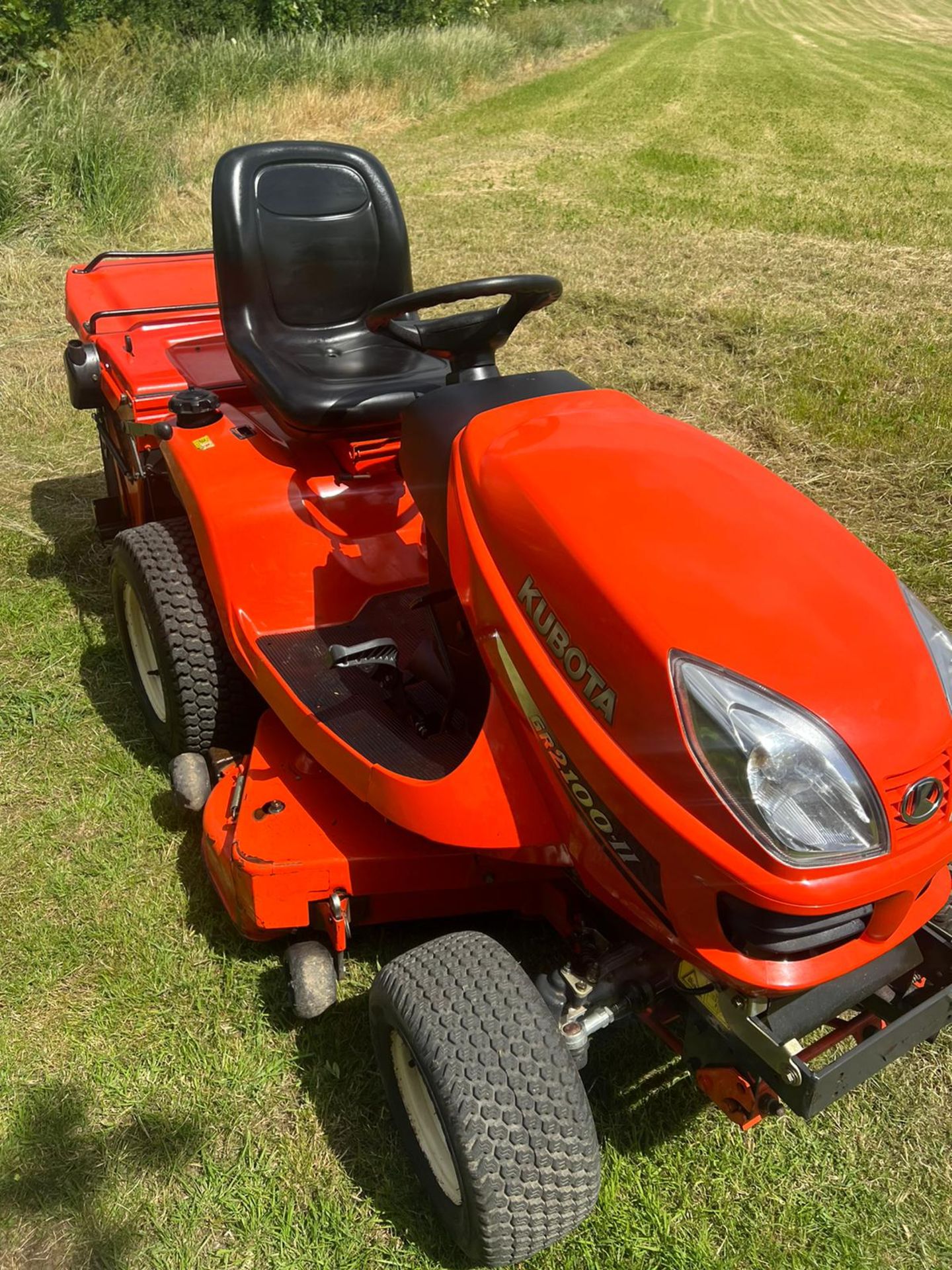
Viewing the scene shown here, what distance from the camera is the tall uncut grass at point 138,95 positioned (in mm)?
7105

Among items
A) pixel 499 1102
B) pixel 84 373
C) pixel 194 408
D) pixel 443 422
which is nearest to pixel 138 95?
pixel 84 373

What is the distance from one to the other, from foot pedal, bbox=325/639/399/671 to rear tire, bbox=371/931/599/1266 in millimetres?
568

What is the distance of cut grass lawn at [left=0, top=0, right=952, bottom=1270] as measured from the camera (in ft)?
5.87

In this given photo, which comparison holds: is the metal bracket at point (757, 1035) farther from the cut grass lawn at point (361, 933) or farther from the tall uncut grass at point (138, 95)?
the tall uncut grass at point (138, 95)

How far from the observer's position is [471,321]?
1971mm

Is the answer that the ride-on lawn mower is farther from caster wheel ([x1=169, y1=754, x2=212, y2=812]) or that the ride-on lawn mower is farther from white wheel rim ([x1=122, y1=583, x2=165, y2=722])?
white wheel rim ([x1=122, y1=583, x2=165, y2=722])

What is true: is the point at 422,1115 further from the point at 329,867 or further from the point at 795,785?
the point at 795,785

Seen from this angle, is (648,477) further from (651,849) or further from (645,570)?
(651,849)

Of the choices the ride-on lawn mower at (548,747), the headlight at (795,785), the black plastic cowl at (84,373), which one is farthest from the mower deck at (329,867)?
the black plastic cowl at (84,373)

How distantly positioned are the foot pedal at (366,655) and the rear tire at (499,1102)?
0.57 m

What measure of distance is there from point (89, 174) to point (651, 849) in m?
7.48

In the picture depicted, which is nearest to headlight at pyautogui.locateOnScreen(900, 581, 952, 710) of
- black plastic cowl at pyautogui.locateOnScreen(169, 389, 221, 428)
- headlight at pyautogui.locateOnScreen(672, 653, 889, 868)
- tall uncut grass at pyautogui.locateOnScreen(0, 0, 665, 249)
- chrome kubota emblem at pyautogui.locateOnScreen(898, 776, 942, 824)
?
chrome kubota emblem at pyautogui.locateOnScreen(898, 776, 942, 824)

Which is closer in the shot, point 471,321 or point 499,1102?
point 499,1102

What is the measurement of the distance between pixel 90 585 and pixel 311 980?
6.76 ft
